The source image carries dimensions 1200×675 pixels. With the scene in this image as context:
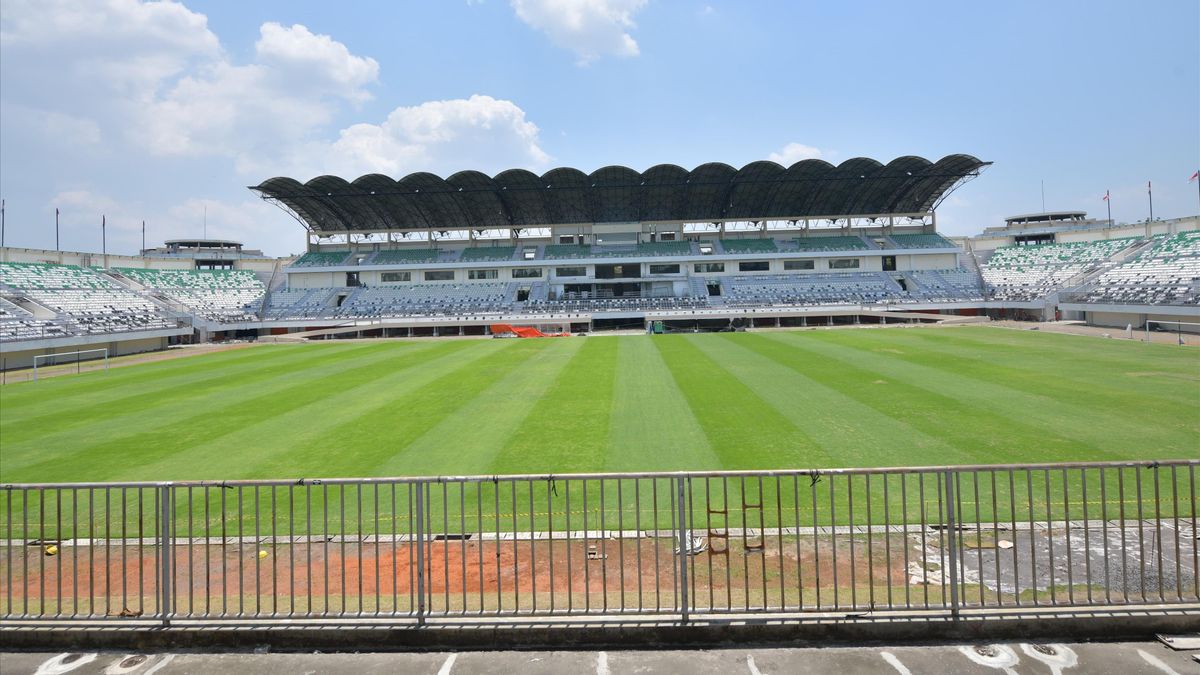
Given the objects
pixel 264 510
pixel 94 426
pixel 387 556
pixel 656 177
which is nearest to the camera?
pixel 387 556

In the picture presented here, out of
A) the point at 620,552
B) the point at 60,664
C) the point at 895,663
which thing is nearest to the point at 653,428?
the point at 620,552

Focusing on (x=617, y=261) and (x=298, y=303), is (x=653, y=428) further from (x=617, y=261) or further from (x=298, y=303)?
(x=298, y=303)

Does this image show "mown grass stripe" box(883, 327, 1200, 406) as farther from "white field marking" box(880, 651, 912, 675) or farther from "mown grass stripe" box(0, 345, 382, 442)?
"mown grass stripe" box(0, 345, 382, 442)

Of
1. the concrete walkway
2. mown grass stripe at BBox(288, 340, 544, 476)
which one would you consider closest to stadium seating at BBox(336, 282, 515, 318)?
mown grass stripe at BBox(288, 340, 544, 476)

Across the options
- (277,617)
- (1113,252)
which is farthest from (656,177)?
(277,617)

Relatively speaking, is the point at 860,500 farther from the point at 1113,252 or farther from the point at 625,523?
the point at 1113,252

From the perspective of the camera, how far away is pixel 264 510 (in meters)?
9.02

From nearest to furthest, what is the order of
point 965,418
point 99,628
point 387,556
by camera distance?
1. point 99,628
2. point 387,556
3. point 965,418

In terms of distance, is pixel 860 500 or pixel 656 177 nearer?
pixel 860 500

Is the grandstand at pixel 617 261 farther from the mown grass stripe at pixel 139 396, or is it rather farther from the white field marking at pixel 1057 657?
the white field marking at pixel 1057 657

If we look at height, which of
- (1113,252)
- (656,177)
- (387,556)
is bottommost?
(387,556)

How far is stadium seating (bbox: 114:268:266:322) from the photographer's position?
55.5 metres

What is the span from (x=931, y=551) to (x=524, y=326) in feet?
159

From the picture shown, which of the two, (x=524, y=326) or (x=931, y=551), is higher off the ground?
(x=524, y=326)
